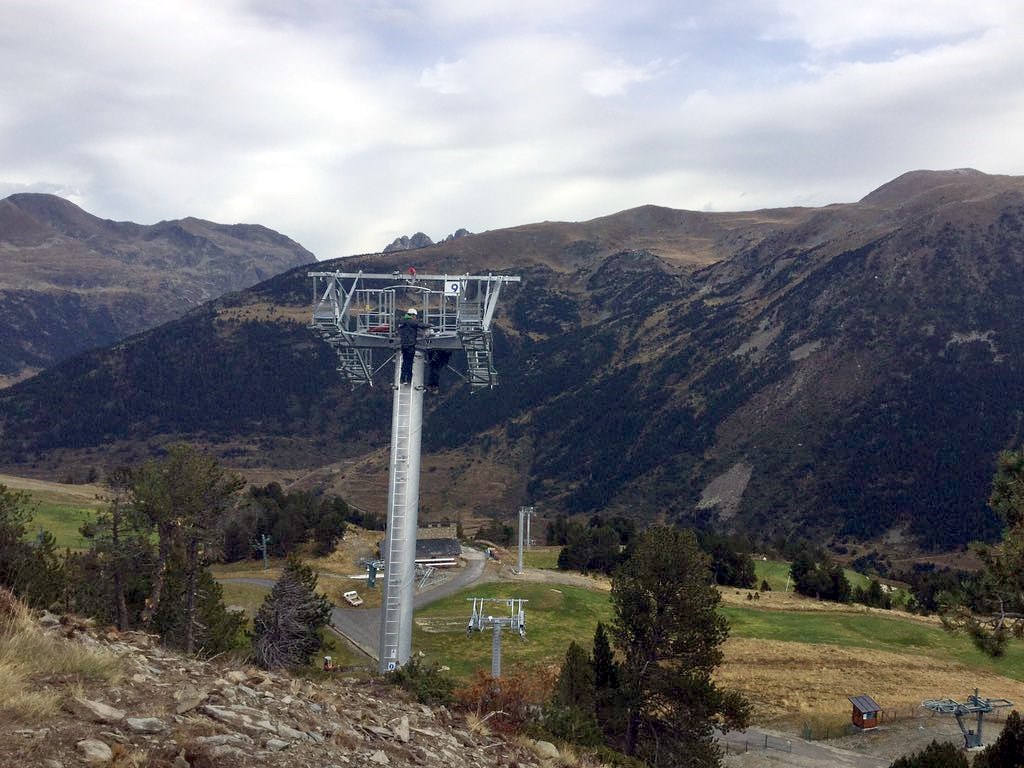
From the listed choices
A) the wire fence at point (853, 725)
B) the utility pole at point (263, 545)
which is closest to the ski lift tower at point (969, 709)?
the wire fence at point (853, 725)

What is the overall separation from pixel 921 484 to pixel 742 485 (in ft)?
87.8

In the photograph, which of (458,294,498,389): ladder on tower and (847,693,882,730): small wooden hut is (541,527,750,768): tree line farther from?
(847,693,882,730): small wooden hut

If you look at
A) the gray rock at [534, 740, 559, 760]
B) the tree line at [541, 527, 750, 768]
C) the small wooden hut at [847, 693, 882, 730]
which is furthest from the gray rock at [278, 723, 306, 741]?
the small wooden hut at [847, 693, 882, 730]

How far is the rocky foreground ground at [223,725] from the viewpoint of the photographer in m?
7.16

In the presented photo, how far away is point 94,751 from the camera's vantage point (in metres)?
6.95

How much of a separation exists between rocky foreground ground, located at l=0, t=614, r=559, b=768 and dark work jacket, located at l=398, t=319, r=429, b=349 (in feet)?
51.0

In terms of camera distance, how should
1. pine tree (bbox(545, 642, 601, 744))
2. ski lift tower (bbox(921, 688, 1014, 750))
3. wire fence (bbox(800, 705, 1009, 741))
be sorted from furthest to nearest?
wire fence (bbox(800, 705, 1009, 741)) < ski lift tower (bbox(921, 688, 1014, 750)) < pine tree (bbox(545, 642, 601, 744))

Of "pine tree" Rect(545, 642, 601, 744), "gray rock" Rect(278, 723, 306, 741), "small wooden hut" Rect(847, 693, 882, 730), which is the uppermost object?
"gray rock" Rect(278, 723, 306, 741)

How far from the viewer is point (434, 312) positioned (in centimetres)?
2889

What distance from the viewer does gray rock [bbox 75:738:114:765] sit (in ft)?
22.5

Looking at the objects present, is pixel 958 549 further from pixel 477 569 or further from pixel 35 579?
pixel 35 579

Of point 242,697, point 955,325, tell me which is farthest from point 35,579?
point 955,325

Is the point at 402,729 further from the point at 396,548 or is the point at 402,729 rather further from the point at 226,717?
the point at 396,548

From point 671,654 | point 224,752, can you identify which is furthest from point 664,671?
point 224,752
